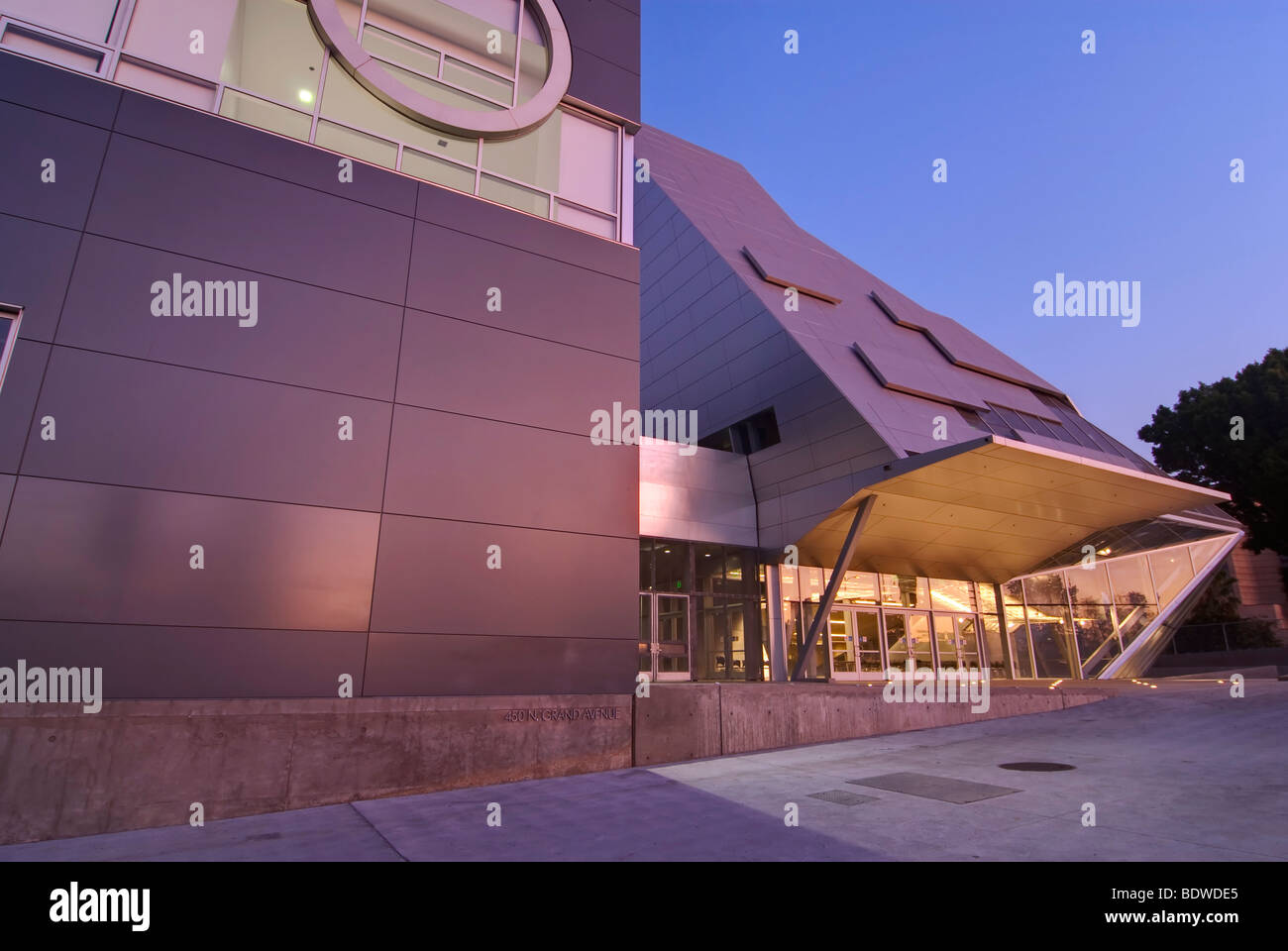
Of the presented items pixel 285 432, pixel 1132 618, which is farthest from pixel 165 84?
pixel 1132 618

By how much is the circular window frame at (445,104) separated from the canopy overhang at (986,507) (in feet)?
40.3

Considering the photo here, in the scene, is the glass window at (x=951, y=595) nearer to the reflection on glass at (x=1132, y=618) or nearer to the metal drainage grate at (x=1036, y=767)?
the reflection on glass at (x=1132, y=618)

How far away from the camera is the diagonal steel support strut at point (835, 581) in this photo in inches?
786

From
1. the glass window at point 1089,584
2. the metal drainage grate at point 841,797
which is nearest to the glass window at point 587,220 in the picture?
the metal drainage grate at point 841,797

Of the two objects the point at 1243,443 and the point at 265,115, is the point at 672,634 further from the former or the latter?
the point at 1243,443

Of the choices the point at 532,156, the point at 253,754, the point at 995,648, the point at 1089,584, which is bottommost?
the point at 253,754

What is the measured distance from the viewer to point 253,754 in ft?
27.2

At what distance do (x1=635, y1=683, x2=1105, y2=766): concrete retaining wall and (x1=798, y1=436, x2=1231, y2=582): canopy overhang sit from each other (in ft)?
19.1

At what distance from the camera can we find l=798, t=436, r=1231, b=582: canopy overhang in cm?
1794

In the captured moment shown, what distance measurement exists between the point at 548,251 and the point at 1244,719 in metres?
15.7

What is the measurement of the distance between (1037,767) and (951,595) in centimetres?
1892

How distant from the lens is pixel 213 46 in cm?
1061

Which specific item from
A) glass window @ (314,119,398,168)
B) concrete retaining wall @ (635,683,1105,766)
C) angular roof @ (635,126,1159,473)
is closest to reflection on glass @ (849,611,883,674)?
angular roof @ (635,126,1159,473)

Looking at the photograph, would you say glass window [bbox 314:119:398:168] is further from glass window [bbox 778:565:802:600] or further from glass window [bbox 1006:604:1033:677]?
glass window [bbox 1006:604:1033:677]
